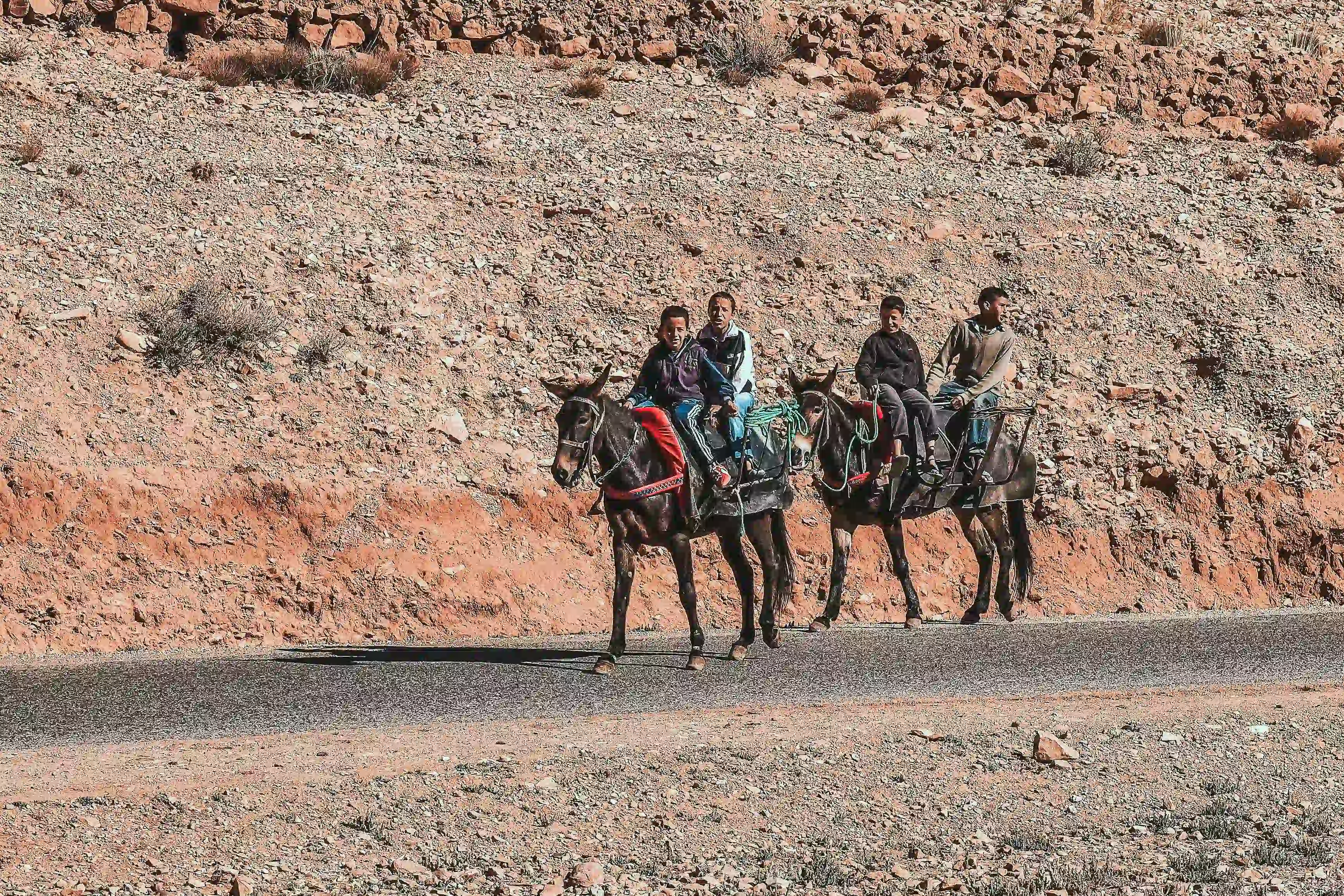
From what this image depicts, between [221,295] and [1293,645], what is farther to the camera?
[221,295]

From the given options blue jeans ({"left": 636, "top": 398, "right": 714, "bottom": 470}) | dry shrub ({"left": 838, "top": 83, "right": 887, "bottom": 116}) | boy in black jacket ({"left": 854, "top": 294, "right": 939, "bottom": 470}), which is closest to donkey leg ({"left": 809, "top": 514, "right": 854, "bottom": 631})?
boy in black jacket ({"left": 854, "top": 294, "right": 939, "bottom": 470})

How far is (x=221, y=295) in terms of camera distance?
65.0 ft

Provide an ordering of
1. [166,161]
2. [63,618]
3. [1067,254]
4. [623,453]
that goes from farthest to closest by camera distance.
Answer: [1067,254] → [166,161] → [63,618] → [623,453]

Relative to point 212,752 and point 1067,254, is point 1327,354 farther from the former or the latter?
point 212,752

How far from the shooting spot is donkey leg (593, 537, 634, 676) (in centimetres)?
1230

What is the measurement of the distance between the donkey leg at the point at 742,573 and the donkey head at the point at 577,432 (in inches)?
69.9

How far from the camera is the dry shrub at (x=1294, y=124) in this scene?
2866cm

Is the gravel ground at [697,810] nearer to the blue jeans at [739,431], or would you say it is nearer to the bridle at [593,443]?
the bridle at [593,443]

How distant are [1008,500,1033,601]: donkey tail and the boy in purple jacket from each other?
4.97m

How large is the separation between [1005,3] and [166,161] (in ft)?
53.6

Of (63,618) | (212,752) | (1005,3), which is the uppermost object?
(1005,3)

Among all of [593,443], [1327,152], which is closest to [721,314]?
[593,443]

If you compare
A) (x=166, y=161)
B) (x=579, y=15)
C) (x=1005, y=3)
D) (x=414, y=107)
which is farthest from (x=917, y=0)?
(x=166, y=161)

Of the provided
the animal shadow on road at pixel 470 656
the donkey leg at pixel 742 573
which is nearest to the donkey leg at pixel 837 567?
the donkey leg at pixel 742 573
